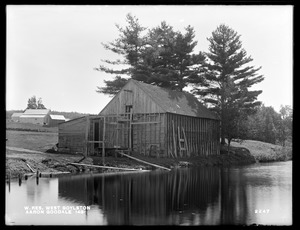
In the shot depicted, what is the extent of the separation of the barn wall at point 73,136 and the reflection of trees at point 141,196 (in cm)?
1304

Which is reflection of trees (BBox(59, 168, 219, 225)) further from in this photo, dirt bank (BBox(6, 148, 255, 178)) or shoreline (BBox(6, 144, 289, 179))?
dirt bank (BBox(6, 148, 255, 178))

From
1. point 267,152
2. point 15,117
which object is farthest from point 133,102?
point 15,117

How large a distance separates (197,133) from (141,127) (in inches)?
302

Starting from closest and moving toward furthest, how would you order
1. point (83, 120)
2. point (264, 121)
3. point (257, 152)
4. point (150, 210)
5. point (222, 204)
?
point (150, 210)
point (222, 204)
point (83, 120)
point (257, 152)
point (264, 121)

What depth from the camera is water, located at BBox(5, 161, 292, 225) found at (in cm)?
1303

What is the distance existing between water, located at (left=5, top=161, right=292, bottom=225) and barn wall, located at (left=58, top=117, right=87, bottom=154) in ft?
43.8

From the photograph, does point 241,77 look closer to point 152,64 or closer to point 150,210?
point 152,64

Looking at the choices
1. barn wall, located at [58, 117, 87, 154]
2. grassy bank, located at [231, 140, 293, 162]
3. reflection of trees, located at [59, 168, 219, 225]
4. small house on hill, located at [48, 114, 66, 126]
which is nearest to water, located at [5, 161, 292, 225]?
reflection of trees, located at [59, 168, 219, 225]

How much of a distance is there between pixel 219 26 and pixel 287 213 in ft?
135

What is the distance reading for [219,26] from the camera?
52.5 metres

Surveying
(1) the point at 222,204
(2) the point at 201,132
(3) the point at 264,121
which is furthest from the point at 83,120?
(3) the point at 264,121

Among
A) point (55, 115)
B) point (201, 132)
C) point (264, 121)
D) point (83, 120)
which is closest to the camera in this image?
point (83, 120)

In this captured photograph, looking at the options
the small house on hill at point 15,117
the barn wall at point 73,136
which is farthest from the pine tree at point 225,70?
the small house on hill at point 15,117
